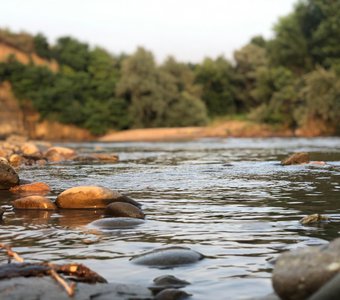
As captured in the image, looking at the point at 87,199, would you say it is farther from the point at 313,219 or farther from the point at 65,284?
the point at 65,284

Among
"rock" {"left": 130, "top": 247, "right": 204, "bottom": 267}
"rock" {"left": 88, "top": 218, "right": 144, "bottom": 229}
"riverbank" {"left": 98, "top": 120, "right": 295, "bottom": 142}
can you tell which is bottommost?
"rock" {"left": 130, "top": 247, "right": 204, "bottom": 267}

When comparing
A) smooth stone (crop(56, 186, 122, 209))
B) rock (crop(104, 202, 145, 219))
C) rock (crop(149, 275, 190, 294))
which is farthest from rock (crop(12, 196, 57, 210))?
rock (crop(149, 275, 190, 294))

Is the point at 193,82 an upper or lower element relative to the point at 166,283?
upper

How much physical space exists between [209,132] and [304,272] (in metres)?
56.0

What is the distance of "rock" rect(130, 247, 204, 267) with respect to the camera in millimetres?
5383

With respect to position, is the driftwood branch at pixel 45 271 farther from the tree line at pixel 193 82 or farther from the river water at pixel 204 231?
the tree line at pixel 193 82

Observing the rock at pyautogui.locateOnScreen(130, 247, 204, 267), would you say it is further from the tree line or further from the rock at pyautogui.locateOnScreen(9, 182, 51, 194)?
the tree line

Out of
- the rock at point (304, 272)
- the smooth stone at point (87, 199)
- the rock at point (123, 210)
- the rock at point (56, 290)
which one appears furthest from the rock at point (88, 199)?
the rock at point (304, 272)

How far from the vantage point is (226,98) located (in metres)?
80.9

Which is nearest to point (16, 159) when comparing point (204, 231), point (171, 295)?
point (204, 231)

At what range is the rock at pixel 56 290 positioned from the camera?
4.17 meters

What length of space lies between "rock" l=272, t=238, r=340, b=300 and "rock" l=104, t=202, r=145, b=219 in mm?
4152

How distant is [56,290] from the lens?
4270mm

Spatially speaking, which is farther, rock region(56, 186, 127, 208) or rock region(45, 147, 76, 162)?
rock region(45, 147, 76, 162)
